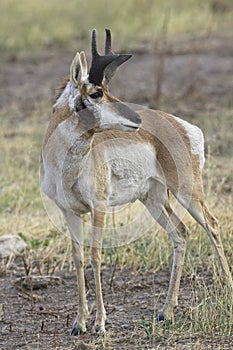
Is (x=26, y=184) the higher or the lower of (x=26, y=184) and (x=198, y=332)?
the lower

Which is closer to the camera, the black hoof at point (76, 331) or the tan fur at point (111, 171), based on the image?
the tan fur at point (111, 171)

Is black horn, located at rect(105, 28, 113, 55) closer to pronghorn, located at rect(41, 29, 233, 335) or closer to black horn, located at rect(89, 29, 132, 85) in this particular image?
pronghorn, located at rect(41, 29, 233, 335)

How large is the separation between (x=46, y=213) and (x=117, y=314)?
303 centimetres

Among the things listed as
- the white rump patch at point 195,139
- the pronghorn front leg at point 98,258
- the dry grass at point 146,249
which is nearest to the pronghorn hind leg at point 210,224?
the dry grass at point 146,249

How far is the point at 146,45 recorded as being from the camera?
18.8 meters

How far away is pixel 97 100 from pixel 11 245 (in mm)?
2763

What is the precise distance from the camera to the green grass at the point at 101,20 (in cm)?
1986

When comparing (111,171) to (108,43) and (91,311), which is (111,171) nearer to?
(108,43)

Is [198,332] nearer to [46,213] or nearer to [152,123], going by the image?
[152,123]

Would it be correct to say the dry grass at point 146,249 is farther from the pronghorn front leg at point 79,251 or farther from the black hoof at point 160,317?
the pronghorn front leg at point 79,251

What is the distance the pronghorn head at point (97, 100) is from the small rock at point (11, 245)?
8.49 feet

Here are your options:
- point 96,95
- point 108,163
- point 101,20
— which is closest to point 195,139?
point 108,163

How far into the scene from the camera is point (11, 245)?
8383 millimetres

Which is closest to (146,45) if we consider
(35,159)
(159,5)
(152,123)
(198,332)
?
(159,5)
